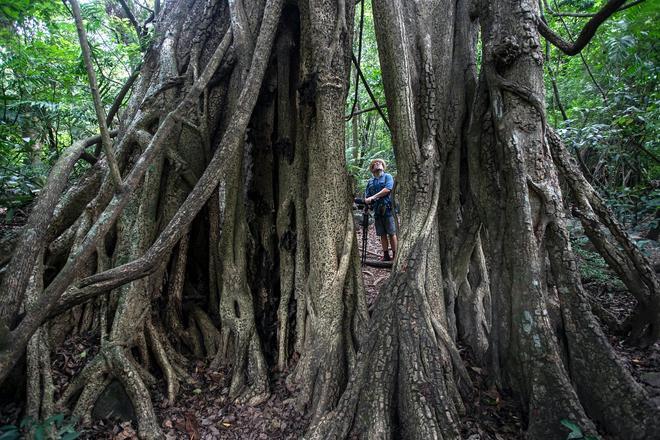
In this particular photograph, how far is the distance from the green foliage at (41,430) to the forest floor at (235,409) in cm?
18

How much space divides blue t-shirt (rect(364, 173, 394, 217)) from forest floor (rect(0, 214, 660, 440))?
261cm

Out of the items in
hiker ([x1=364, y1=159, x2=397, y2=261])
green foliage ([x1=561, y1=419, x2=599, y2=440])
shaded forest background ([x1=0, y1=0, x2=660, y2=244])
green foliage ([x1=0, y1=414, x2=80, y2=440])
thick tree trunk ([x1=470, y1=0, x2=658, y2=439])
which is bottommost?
green foliage ([x1=561, y1=419, x2=599, y2=440])

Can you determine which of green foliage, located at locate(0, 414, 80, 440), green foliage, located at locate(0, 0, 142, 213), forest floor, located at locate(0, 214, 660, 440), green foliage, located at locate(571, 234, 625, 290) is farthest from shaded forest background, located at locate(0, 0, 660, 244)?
green foliage, located at locate(0, 414, 80, 440)

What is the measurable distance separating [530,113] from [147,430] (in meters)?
3.51

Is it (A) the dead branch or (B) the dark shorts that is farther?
(B) the dark shorts

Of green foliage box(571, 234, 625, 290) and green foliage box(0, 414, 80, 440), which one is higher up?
green foliage box(571, 234, 625, 290)

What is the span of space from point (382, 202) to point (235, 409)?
3460mm

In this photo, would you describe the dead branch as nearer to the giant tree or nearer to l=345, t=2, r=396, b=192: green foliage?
the giant tree

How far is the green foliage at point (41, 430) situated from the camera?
204 cm

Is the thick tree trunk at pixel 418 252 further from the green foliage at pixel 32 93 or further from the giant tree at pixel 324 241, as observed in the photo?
the green foliage at pixel 32 93

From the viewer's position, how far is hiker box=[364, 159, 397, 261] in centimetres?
535

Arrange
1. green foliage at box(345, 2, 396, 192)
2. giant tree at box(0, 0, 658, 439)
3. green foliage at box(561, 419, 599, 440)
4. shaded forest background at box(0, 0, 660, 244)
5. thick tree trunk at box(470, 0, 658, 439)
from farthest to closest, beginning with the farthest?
green foliage at box(345, 2, 396, 192)
shaded forest background at box(0, 0, 660, 244)
giant tree at box(0, 0, 658, 439)
thick tree trunk at box(470, 0, 658, 439)
green foliage at box(561, 419, 599, 440)

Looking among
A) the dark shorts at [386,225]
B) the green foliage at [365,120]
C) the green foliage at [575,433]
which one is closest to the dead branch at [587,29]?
the green foliage at [575,433]

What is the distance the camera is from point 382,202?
214 inches
